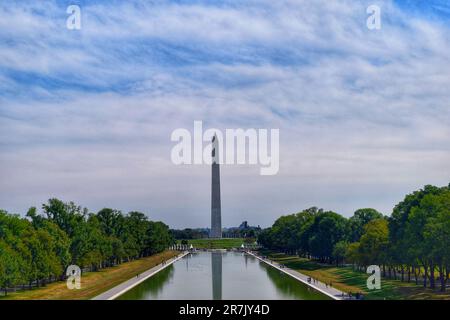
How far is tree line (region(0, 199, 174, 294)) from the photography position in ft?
179

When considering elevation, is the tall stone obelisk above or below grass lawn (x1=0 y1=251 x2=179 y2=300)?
above

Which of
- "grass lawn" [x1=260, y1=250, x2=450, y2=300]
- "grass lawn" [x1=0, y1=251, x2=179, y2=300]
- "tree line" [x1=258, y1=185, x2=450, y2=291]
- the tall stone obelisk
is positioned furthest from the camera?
the tall stone obelisk

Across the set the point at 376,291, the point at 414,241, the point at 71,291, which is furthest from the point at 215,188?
the point at 414,241

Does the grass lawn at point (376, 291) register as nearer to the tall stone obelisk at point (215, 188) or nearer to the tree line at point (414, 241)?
the tree line at point (414, 241)

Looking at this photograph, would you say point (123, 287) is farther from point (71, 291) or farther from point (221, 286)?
point (221, 286)

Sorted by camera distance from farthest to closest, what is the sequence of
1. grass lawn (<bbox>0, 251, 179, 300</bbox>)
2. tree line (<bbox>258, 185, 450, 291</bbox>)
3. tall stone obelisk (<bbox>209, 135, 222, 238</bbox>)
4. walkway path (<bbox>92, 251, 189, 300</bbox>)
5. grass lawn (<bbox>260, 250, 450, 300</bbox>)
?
1. tall stone obelisk (<bbox>209, 135, 222, 238</bbox>)
2. grass lawn (<bbox>0, 251, 179, 300</bbox>)
3. walkway path (<bbox>92, 251, 189, 300</bbox>)
4. tree line (<bbox>258, 185, 450, 291</bbox>)
5. grass lawn (<bbox>260, 250, 450, 300</bbox>)

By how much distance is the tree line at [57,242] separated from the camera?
54.5 metres

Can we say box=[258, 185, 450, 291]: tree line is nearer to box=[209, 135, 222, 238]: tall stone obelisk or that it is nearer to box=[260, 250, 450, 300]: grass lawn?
box=[260, 250, 450, 300]: grass lawn

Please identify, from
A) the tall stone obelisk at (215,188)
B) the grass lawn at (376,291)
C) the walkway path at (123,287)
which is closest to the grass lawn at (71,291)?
the walkway path at (123,287)

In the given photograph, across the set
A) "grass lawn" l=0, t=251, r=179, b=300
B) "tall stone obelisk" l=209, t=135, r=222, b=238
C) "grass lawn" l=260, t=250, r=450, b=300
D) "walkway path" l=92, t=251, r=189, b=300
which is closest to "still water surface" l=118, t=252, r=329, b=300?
"walkway path" l=92, t=251, r=189, b=300

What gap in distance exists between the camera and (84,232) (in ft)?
253

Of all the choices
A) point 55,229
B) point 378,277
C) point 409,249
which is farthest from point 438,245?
point 55,229
